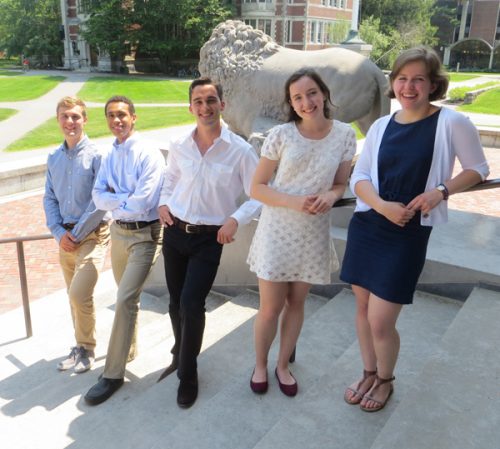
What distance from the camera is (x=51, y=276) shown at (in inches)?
219

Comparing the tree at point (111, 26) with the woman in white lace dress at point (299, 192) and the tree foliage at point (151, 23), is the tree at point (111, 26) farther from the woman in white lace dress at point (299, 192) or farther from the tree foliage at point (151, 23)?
the woman in white lace dress at point (299, 192)

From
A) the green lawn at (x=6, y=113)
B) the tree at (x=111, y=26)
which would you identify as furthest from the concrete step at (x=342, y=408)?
the tree at (x=111, y=26)

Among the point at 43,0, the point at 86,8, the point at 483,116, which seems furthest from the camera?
the point at 43,0

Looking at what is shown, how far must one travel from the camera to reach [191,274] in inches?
108

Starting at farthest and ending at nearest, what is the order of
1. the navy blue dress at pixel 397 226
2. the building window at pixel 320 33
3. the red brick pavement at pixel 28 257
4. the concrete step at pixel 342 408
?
1. the building window at pixel 320 33
2. the red brick pavement at pixel 28 257
3. the concrete step at pixel 342 408
4. the navy blue dress at pixel 397 226

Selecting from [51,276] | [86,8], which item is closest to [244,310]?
[51,276]

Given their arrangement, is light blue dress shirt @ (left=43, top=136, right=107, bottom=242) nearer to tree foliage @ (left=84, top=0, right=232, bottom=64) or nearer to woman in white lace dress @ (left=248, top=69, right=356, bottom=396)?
woman in white lace dress @ (left=248, top=69, right=356, bottom=396)

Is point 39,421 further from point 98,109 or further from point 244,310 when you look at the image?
point 98,109

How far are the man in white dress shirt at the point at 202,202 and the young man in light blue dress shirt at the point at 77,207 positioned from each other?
0.84 meters

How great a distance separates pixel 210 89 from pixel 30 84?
26.0 m

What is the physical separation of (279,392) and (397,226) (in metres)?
1.18

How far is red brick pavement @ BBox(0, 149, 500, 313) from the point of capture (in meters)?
5.25

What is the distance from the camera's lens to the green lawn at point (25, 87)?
20.9 m

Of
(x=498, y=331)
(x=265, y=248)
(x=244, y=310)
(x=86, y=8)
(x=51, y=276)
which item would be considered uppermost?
(x=86, y=8)
